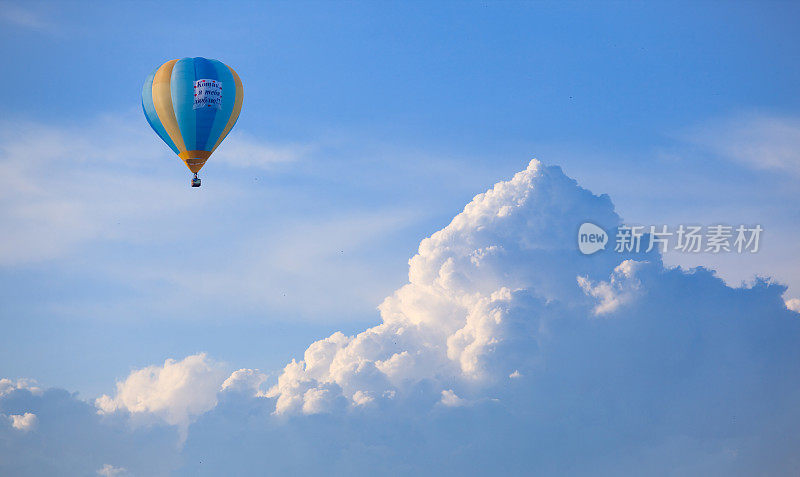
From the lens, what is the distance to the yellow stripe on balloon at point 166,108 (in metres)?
93.8

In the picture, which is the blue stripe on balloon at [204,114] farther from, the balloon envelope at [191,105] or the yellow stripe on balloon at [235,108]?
the yellow stripe on balloon at [235,108]

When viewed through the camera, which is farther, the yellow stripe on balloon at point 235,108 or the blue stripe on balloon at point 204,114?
the yellow stripe on balloon at point 235,108

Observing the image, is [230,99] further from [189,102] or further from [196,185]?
[196,185]

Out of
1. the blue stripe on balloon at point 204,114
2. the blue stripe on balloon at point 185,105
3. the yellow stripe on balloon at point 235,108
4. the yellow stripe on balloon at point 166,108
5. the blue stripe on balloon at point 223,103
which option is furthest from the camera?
the yellow stripe on balloon at point 235,108

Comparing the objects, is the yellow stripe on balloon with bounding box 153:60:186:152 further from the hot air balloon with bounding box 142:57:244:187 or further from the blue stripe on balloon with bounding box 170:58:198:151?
the blue stripe on balloon with bounding box 170:58:198:151

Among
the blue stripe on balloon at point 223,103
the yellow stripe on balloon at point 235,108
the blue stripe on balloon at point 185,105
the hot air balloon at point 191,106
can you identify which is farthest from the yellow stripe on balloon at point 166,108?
the yellow stripe on balloon at point 235,108

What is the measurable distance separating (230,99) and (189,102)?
4.76 metres

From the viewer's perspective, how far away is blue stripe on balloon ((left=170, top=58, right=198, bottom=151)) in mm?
93188

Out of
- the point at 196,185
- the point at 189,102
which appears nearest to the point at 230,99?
the point at 189,102

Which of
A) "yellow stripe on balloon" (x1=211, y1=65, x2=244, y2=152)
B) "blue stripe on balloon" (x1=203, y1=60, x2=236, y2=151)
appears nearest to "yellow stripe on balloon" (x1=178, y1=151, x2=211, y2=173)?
"blue stripe on balloon" (x1=203, y1=60, x2=236, y2=151)

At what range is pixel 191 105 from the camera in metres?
93.1

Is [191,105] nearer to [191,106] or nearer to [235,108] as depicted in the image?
[191,106]

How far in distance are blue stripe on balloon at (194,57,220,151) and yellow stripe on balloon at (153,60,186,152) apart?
79.0 inches

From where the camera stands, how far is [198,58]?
314 feet
